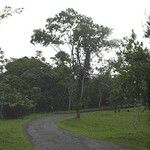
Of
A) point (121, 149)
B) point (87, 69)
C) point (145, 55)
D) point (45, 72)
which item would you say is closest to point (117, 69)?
point (145, 55)

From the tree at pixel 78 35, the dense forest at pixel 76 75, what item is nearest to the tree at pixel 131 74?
the dense forest at pixel 76 75

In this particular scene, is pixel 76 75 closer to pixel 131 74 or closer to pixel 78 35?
pixel 78 35

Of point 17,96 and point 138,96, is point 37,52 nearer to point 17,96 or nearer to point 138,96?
point 17,96

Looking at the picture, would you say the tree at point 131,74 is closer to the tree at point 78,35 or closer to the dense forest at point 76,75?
the dense forest at point 76,75

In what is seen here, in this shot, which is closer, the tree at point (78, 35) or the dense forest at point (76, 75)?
the dense forest at point (76, 75)

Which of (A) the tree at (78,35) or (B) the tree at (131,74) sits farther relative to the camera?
(A) the tree at (78,35)

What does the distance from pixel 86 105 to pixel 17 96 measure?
31.4 meters

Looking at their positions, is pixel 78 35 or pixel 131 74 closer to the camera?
pixel 131 74

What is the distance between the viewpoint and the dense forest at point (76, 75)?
97.5 ft

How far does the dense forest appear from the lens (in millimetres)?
29719

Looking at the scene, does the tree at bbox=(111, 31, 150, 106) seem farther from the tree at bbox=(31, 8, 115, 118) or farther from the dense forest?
the tree at bbox=(31, 8, 115, 118)

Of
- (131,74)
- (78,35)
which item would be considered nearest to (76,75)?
(78,35)

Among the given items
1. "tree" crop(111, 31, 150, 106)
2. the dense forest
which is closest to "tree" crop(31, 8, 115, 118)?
the dense forest

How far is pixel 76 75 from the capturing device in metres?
69.6
